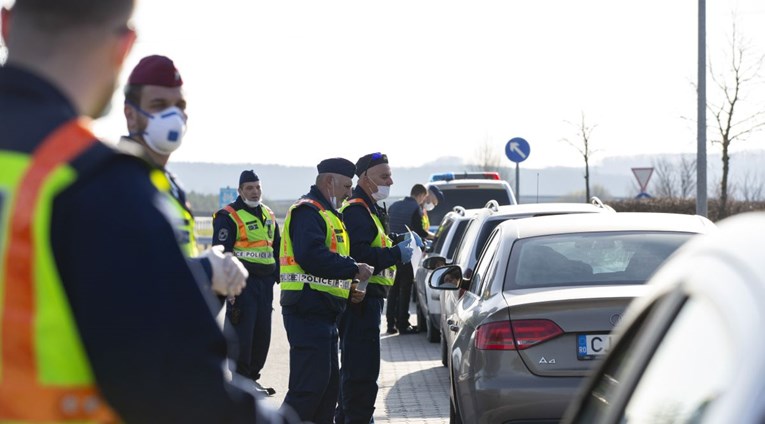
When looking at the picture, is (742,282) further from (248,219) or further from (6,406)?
(248,219)

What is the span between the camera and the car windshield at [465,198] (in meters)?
19.9

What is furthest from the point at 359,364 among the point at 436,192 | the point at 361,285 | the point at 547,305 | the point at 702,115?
the point at 702,115

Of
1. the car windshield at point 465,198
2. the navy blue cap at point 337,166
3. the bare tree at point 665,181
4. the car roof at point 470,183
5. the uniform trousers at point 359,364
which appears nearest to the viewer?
the navy blue cap at point 337,166

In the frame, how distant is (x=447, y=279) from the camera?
8953 mm

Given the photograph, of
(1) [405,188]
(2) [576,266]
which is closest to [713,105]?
(2) [576,266]

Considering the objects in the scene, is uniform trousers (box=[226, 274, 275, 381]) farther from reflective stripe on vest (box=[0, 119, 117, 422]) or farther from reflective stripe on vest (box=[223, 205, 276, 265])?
reflective stripe on vest (box=[0, 119, 117, 422])

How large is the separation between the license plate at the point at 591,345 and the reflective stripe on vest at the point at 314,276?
2016mm

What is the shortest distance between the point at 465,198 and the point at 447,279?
11.6 meters

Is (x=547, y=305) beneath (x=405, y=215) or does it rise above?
above

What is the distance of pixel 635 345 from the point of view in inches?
120

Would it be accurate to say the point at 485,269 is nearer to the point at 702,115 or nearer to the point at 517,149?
the point at 702,115

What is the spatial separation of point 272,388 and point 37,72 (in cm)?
917

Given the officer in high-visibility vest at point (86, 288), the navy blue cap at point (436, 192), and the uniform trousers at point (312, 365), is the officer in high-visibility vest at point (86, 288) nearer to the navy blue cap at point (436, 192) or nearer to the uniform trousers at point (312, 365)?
the uniform trousers at point (312, 365)

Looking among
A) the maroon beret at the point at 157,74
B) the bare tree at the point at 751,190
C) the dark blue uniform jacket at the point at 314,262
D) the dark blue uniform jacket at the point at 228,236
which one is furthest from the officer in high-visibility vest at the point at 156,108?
the bare tree at the point at 751,190
